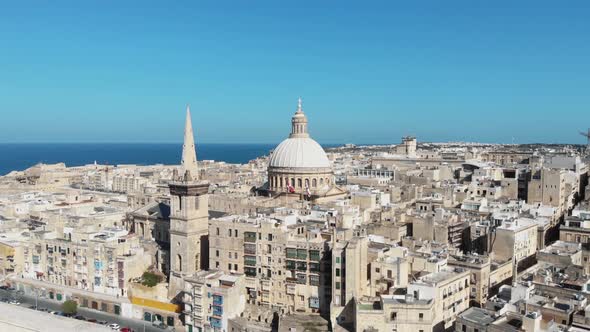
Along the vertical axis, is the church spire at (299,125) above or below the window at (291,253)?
above

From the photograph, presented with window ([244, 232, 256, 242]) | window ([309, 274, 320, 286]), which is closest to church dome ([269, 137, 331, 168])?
window ([244, 232, 256, 242])

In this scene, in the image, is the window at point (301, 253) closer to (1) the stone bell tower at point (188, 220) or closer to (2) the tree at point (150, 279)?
(1) the stone bell tower at point (188, 220)

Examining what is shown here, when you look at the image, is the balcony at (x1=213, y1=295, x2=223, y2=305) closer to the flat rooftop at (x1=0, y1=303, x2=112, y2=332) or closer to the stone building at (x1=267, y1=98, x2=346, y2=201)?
the flat rooftop at (x1=0, y1=303, x2=112, y2=332)

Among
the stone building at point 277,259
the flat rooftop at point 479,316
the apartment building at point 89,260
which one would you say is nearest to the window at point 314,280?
the stone building at point 277,259

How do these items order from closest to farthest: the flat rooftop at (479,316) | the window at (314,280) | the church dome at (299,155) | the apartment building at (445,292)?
the flat rooftop at (479,316) < the apartment building at (445,292) < the window at (314,280) < the church dome at (299,155)

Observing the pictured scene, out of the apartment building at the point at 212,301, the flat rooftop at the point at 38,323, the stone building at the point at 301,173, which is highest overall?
the stone building at the point at 301,173

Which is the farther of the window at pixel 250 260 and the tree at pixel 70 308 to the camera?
the tree at pixel 70 308

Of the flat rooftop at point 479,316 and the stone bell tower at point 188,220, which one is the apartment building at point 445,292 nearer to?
the flat rooftop at point 479,316

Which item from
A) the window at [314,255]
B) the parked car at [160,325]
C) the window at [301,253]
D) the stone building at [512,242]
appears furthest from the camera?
the stone building at [512,242]
